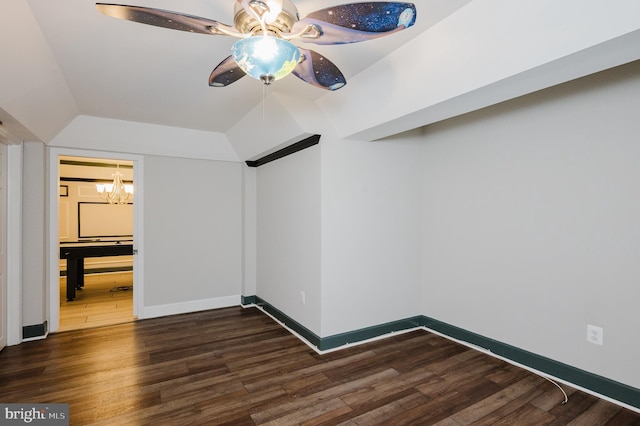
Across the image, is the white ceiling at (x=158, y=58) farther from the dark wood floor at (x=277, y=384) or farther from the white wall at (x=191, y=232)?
the dark wood floor at (x=277, y=384)

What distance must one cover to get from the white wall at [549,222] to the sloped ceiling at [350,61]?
2.68 feet

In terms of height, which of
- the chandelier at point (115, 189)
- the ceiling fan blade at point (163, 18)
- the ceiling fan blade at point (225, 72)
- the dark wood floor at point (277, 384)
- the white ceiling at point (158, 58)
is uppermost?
the white ceiling at point (158, 58)

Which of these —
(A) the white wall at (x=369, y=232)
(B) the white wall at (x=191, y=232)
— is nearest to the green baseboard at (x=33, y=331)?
(B) the white wall at (x=191, y=232)

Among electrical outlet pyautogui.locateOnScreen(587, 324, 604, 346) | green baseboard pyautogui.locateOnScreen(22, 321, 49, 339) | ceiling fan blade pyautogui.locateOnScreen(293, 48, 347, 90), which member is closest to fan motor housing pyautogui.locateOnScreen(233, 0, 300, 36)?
ceiling fan blade pyautogui.locateOnScreen(293, 48, 347, 90)

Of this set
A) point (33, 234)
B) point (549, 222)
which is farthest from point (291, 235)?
point (33, 234)

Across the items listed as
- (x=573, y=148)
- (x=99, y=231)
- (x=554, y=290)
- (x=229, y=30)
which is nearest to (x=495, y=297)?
(x=554, y=290)

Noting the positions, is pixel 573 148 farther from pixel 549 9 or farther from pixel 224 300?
pixel 224 300

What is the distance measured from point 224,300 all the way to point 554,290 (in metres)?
3.69

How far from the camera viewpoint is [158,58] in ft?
Answer: 7.20

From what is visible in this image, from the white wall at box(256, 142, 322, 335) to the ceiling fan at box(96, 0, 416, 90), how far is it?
5.36 feet

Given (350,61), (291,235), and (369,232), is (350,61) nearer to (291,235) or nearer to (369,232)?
(369,232)

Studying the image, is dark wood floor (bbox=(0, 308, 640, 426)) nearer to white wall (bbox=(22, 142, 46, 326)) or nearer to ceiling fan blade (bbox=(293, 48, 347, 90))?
white wall (bbox=(22, 142, 46, 326))

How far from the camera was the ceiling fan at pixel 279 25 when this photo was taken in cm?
118

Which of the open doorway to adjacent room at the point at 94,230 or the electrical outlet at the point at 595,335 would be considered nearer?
the electrical outlet at the point at 595,335
